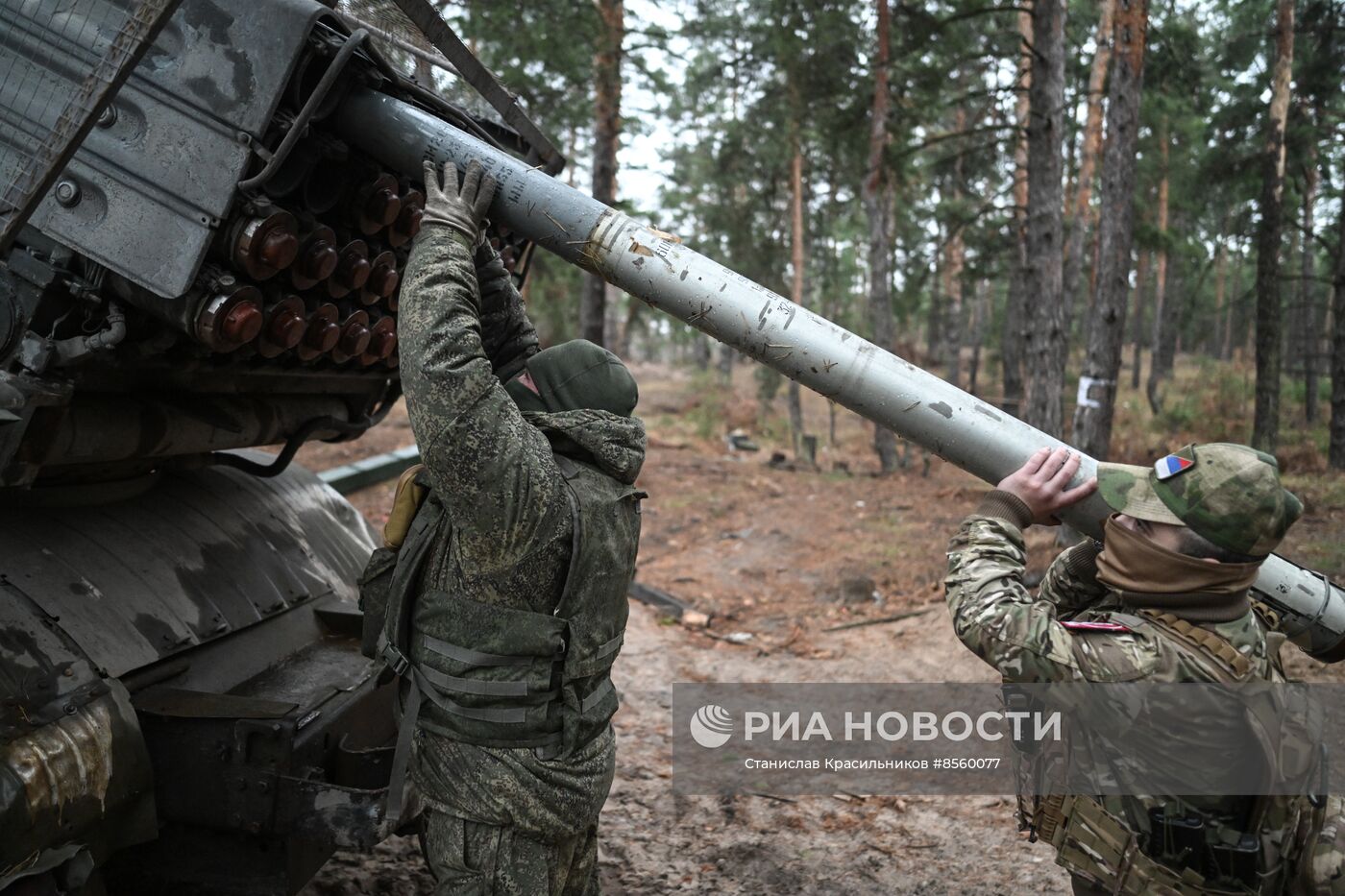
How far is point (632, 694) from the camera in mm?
6422

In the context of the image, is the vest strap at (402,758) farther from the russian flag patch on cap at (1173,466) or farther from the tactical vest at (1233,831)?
the russian flag patch on cap at (1173,466)

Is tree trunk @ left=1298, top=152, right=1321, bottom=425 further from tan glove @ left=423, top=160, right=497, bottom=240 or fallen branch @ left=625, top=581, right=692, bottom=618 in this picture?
tan glove @ left=423, top=160, right=497, bottom=240

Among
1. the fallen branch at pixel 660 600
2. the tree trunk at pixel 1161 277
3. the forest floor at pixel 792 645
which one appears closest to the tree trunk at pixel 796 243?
the forest floor at pixel 792 645

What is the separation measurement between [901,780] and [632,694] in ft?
6.46

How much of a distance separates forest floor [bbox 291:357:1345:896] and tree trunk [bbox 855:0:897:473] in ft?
6.75

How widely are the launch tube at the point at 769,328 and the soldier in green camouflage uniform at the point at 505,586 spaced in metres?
0.17

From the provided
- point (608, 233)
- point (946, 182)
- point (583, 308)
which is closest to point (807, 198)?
point (946, 182)

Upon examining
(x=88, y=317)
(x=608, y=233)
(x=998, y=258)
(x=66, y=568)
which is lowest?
(x=66, y=568)

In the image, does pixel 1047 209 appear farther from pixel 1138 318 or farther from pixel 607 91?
pixel 1138 318

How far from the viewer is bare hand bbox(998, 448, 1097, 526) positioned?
2.59 meters

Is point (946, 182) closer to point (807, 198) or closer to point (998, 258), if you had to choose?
point (807, 198)

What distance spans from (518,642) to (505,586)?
0.52 ft

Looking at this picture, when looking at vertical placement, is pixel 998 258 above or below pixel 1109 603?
above
